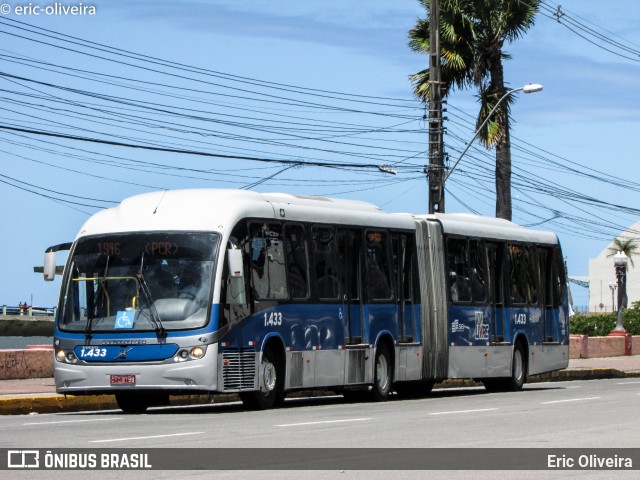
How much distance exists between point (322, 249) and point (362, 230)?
1560 mm

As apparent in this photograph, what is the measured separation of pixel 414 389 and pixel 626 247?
123178 millimetres

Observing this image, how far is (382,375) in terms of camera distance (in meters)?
26.3

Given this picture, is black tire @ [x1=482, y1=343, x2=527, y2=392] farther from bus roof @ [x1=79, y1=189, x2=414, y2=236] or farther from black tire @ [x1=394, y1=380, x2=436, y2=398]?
bus roof @ [x1=79, y1=189, x2=414, y2=236]

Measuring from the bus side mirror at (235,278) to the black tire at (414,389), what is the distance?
7.63 m

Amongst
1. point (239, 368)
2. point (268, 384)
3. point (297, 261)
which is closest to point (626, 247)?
point (297, 261)

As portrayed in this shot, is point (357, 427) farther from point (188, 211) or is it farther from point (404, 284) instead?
point (404, 284)

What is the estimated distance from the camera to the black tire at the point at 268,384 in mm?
22391

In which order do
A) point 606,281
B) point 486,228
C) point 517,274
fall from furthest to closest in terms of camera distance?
1. point 606,281
2. point 517,274
3. point 486,228

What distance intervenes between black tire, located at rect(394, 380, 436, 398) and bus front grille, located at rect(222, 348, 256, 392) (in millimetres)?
7160

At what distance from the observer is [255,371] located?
2211 centimetres

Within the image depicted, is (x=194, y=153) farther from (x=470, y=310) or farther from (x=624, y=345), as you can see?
(x=624, y=345)

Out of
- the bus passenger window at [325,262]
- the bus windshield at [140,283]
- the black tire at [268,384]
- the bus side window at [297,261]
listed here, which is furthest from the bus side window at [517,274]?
the bus windshield at [140,283]

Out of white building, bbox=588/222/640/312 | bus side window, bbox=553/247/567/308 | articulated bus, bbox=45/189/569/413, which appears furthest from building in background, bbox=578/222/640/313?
articulated bus, bbox=45/189/569/413

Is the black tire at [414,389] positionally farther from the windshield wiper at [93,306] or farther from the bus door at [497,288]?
the windshield wiper at [93,306]
